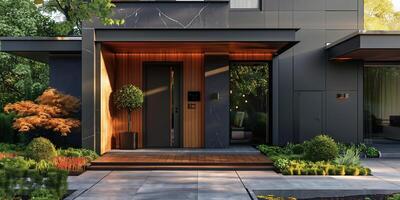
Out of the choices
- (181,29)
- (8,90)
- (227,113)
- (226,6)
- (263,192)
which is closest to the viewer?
(263,192)

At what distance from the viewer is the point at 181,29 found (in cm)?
1216

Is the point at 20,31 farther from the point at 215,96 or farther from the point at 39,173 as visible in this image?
the point at 39,173

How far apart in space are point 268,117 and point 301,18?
3528 millimetres

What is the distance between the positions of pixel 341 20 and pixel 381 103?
3520 millimetres

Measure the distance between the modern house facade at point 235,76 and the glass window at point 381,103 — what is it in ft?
1.44

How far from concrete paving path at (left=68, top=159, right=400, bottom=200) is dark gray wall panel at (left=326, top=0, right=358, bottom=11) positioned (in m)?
6.21

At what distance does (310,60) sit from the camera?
591 inches

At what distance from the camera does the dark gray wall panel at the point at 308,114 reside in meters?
15.0

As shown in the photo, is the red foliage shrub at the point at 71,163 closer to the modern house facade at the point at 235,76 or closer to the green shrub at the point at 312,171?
the modern house facade at the point at 235,76

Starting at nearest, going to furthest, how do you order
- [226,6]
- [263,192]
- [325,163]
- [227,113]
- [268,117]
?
[263,192] → [325,163] → [226,6] → [227,113] → [268,117]

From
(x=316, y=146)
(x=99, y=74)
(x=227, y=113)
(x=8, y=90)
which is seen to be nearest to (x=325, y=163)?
(x=316, y=146)

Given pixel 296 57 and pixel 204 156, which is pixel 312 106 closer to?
pixel 296 57

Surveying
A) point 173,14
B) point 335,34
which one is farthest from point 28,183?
point 335,34

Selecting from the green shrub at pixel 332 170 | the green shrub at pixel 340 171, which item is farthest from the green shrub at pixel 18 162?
the green shrub at pixel 340 171
